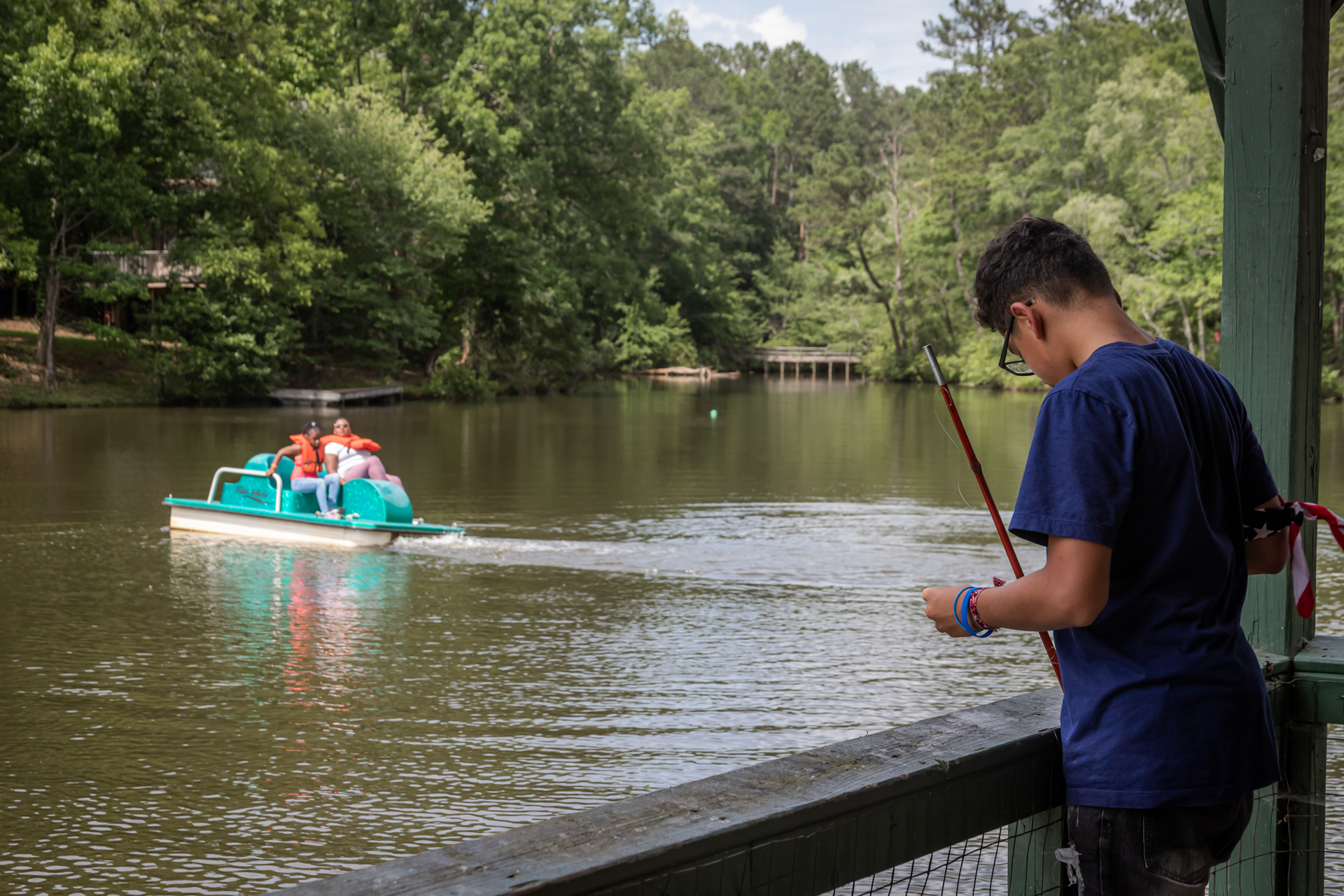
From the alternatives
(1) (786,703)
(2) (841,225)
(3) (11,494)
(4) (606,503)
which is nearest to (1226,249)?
(1) (786,703)

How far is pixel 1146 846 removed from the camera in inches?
74.7

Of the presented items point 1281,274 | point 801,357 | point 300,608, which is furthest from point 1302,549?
point 801,357

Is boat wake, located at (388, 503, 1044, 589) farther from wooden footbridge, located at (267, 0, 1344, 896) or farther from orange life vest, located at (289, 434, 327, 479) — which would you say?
wooden footbridge, located at (267, 0, 1344, 896)

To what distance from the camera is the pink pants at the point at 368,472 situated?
1346 centimetres

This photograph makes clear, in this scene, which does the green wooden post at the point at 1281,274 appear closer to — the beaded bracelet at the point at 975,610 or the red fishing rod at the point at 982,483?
the red fishing rod at the point at 982,483

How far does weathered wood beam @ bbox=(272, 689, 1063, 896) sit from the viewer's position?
1399 millimetres

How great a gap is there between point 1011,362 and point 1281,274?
0.69 m

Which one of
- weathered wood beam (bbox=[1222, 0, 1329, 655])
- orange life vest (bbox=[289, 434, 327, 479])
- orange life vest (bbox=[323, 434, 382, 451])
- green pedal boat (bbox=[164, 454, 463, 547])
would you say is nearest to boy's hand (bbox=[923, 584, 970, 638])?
weathered wood beam (bbox=[1222, 0, 1329, 655])

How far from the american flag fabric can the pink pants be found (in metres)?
11.6

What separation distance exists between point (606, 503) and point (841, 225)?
5851cm

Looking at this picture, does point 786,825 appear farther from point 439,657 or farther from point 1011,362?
point 439,657

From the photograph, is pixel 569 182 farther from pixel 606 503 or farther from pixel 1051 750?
pixel 1051 750

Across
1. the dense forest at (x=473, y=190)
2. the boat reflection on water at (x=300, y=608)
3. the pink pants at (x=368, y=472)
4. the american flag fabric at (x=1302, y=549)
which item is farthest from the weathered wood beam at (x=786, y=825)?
the dense forest at (x=473, y=190)

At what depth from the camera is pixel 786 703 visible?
24.4 ft
